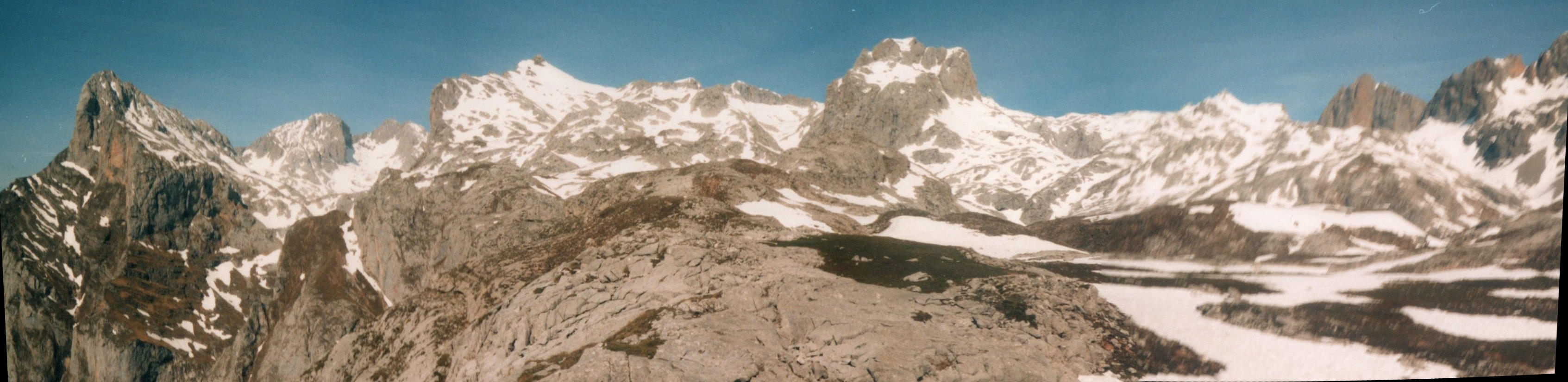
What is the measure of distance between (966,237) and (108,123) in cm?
23082

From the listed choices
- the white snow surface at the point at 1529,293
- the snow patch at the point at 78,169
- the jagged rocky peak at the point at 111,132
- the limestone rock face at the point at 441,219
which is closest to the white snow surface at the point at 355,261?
the limestone rock face at the point at 441,219

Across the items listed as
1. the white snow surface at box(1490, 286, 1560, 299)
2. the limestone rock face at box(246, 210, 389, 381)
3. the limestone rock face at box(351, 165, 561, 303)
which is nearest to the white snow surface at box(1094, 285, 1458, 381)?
the white snow surface at box(1490, 286, 1560, 299)

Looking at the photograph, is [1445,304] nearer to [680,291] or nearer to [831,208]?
[680,291]

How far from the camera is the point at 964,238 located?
40.7 meters

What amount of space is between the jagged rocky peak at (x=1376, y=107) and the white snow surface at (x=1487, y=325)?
6.80 metres

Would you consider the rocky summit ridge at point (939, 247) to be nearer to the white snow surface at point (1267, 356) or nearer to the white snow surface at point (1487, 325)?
the white snow surface at point (1267, 356)

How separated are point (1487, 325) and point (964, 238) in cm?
2576

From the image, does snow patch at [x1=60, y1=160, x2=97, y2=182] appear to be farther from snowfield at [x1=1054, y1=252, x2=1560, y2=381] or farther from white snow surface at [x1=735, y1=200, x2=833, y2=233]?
snowfield at [x1=1054, y1=252, x2=1560, y2=381]

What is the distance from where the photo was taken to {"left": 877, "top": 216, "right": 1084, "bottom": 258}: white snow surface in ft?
115

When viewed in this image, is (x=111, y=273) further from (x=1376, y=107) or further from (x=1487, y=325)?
(x=1487, y=325)

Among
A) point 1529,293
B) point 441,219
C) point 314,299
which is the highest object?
point 441,219

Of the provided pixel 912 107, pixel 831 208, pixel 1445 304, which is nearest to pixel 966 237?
pixel 831 208

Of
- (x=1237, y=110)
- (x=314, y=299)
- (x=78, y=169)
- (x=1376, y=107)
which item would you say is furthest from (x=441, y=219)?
(x=78, y=169)

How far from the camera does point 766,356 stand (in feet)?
72.1
